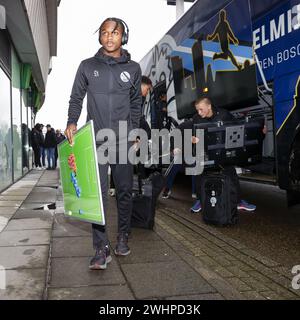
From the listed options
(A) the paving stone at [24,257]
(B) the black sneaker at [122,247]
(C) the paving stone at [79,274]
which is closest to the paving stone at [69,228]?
(A) the paving stone at [24,257]

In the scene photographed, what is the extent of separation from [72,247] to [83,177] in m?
1.00

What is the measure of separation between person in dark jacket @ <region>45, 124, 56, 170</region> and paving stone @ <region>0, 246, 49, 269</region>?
46.2 feet

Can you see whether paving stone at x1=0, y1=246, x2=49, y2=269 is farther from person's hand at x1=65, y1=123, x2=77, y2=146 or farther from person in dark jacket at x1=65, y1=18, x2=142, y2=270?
person's hand at x1=65, y1=123, x2=77, y2=146

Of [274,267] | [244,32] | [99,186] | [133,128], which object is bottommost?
[274,267]

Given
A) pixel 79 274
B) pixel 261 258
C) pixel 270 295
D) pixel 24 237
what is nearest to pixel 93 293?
pixel 79 274

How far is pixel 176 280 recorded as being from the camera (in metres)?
3.08

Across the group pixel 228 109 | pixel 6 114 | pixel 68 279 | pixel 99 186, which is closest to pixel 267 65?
pixel 228 109

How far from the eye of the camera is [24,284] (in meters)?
3.00

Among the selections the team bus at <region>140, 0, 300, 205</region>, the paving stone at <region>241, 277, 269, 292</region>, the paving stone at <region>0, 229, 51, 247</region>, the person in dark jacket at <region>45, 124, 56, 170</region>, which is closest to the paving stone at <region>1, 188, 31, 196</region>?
the team bus at <region>140, 0, 300, 205</region>

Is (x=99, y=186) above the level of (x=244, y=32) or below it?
below

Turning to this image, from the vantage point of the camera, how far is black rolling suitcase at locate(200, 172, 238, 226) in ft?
17.3

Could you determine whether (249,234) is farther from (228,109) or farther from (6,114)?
(6,114)

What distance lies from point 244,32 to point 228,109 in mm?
1097

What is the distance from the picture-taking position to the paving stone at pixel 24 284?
2.77m
